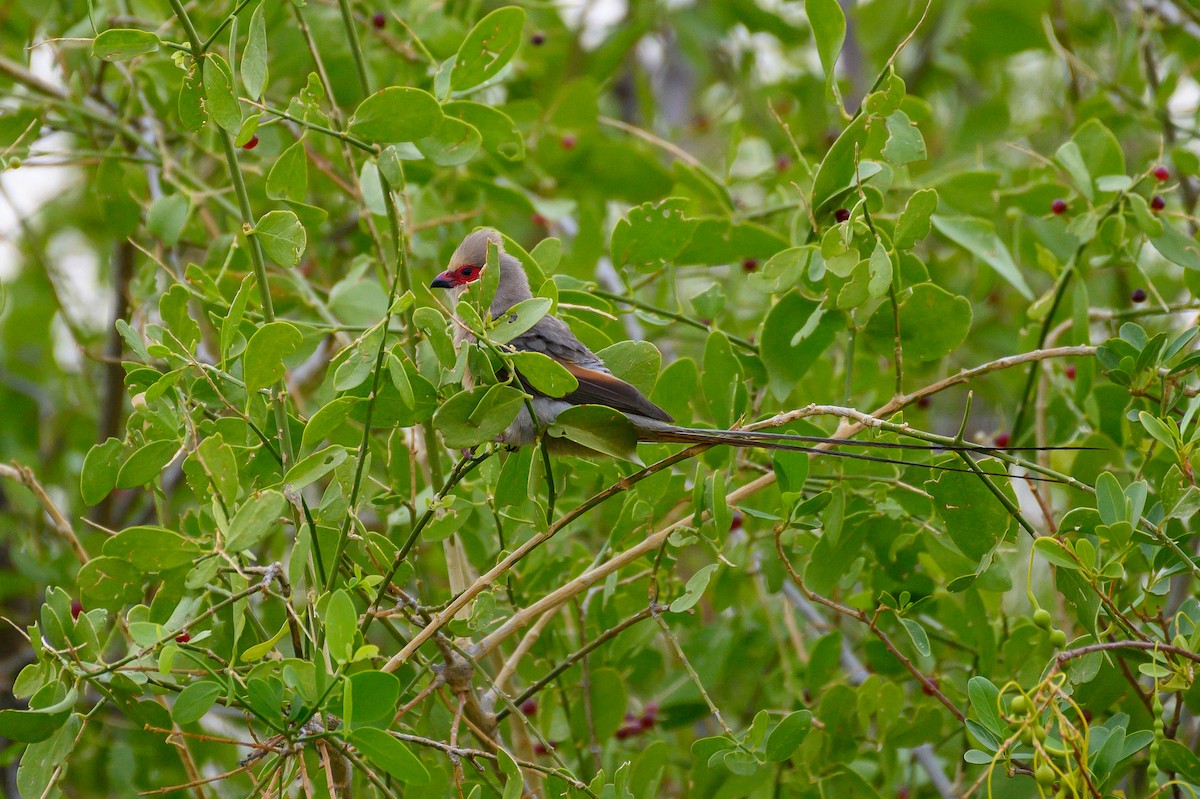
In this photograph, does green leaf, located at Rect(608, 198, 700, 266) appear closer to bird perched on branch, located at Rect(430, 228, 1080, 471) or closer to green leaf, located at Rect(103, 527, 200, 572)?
bird perched on branch, located at Rect(430, 228, 1080, 471)

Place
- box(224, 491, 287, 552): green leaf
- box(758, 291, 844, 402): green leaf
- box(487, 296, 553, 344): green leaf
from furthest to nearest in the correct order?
1. box(758, 291, 844, 402): green leaf
2. box(487, 296, 553, 344): green leaf
3. box(224, 491, 287, 552): green leaf

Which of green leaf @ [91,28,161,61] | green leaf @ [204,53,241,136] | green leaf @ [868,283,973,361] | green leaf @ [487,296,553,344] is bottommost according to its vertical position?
green leaf @ [868,283,973,361]

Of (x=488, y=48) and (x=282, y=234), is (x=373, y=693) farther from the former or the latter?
(x=488, y=48)

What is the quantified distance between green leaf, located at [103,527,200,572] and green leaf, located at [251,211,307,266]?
68 cm

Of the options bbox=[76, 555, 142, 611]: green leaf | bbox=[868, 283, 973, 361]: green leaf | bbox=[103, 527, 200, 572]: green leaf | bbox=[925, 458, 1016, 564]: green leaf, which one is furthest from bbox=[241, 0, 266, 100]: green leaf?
bbox=[925, 458, 1016, 564]: green leaf

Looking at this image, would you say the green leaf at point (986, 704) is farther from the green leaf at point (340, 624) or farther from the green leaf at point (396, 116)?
the green leaf at point (396, 116)

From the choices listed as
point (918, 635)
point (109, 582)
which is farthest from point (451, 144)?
point (918, 635)

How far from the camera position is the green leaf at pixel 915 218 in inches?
112

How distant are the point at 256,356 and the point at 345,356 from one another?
1.27ft

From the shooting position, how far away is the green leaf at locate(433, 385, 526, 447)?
2.45 meters

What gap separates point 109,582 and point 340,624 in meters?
0.80

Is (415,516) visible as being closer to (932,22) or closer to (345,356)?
(345,356)

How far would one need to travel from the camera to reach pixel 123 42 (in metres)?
2.48

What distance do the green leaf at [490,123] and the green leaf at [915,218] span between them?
1272 mm
